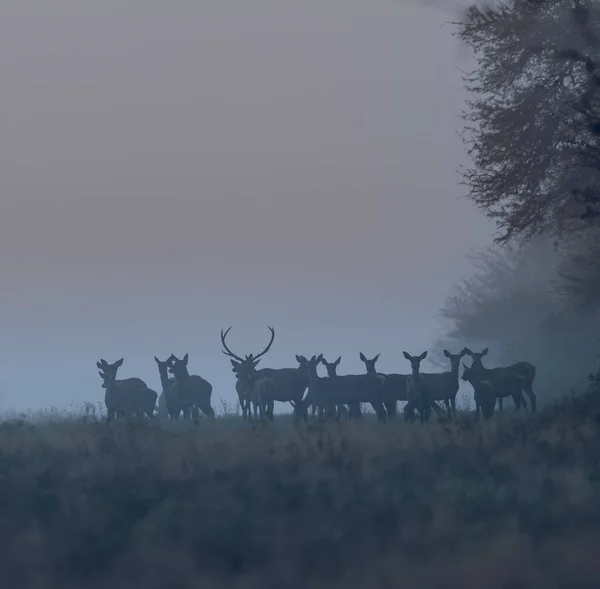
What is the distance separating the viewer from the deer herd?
2277 centimetres

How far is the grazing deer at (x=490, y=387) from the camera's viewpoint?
22391 millimetres

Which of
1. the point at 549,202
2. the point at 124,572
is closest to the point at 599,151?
the point at 549,202

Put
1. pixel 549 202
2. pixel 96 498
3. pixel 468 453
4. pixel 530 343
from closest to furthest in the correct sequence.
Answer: pixel 96 498
pixel 468 453
pixel 549 202
pixel 530 343

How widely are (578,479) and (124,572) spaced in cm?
456

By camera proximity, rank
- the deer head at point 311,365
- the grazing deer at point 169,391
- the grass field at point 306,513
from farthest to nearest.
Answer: the grazing deer at point 169,391, the deer head at point 311,365, the grass field at point 306,513

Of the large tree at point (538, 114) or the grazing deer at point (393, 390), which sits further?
the grazing deer at point (393, 390)

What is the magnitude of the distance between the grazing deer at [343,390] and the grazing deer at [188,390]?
10.1 feet

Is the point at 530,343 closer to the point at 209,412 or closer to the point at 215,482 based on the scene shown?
the point at 209,412

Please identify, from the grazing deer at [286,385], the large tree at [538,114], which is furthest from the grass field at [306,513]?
the grazing deer at [286,385]

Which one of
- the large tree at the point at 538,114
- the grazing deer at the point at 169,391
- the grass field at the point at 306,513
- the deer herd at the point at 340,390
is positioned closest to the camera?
the grass field at the point at 306,513

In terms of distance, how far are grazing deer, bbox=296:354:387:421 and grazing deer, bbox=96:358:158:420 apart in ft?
12.0

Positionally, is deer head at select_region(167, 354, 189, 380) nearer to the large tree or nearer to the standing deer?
the standing deer

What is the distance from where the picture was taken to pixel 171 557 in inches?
314

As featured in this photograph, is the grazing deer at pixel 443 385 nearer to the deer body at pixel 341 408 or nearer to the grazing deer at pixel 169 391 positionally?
the deer body at pixel 341 408
